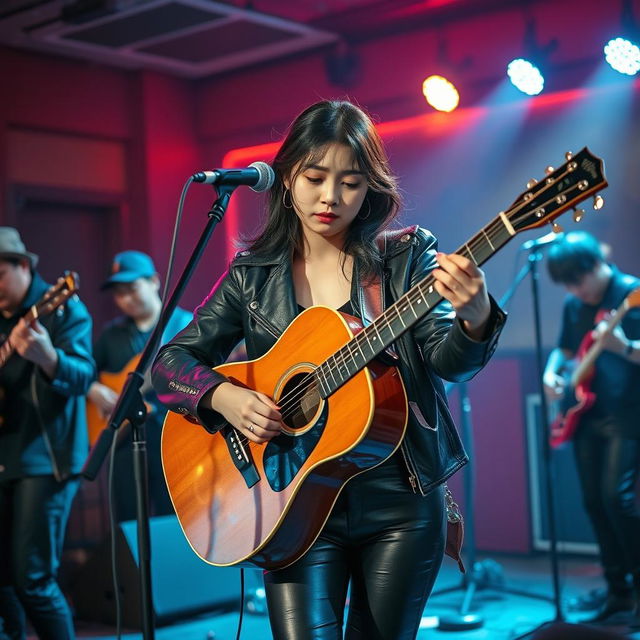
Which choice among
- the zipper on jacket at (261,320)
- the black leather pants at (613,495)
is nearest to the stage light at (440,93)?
the black leather pants at (613,495)

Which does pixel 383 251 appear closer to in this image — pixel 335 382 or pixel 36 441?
pixel 335 382

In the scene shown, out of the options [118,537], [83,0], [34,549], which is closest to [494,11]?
[83,0]

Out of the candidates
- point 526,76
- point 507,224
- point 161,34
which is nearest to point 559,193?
point 507,224

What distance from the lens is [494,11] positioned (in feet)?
21.2

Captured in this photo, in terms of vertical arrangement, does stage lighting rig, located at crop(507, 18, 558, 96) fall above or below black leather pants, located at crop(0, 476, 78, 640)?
above

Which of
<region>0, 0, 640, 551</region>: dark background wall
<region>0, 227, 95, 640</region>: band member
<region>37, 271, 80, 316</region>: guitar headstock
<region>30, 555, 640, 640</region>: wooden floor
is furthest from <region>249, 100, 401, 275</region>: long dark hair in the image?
<region>0, 0, 640, 551</region>: dark background wall

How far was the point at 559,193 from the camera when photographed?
192cm

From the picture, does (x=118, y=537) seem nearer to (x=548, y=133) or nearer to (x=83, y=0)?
(x=83, y=0)

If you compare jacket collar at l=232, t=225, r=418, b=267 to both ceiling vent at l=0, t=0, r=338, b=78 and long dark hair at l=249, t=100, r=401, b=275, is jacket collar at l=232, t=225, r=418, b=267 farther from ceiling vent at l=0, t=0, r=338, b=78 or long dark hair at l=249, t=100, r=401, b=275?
ceiling vent at l=0, t=0, r=338, b=78

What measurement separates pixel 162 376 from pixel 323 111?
75 cm

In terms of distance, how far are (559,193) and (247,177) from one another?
82cm

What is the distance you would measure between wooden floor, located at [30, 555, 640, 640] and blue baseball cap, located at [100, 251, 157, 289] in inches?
66.6

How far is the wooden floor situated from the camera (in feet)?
16.3

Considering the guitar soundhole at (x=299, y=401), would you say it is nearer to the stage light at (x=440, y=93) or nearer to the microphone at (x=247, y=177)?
the microphone at (x=247, y=177)
